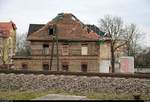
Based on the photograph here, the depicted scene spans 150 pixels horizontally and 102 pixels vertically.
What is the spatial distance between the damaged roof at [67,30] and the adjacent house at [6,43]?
69.8 feet

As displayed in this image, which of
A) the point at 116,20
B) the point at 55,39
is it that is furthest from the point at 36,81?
the point at 116,20

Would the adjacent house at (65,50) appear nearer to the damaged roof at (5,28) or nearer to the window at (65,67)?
the window at (65,67)

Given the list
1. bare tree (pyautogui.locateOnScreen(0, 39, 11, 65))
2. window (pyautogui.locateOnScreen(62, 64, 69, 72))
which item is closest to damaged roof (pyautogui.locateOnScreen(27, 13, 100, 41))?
window (pyautogui.locateOnScreen(62, 64, 69, 72))

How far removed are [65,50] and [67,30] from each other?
10.1ft

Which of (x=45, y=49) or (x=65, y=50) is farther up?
(x=45, y=49)

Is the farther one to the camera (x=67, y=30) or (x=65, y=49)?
(x=67, y=30)

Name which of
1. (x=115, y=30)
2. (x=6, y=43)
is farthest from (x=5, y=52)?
(x=115, y=30)

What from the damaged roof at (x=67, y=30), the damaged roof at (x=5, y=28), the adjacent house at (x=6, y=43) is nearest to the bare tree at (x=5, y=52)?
the adjacent house at (x=6, y=43)

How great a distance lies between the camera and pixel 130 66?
2853cm

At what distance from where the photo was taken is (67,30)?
49.4 meters

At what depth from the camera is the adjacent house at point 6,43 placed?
71.9m

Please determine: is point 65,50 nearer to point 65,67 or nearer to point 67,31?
point 65,67

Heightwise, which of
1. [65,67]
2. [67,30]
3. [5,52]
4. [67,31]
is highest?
[67,30]

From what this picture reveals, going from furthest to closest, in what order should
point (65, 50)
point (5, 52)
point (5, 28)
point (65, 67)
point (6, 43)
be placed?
point (5, 28) < point (6, 43) < point (5, 52) < point (65, 50) < point (65, 67)
